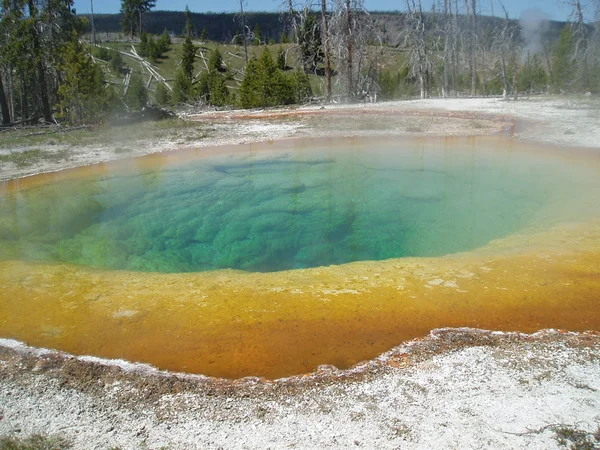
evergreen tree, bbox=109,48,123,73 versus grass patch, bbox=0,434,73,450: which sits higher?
evergreen tree, bbox=109,48,123,73

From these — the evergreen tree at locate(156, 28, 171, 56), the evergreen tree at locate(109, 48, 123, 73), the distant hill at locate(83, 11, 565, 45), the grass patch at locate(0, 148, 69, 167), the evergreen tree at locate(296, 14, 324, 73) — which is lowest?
the grass patch at locate(0, 148, 69, 167)

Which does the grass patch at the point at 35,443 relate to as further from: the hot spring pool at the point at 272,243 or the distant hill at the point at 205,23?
the distant hill at the point at 205,23

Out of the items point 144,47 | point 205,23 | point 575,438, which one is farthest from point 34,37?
point 205,23

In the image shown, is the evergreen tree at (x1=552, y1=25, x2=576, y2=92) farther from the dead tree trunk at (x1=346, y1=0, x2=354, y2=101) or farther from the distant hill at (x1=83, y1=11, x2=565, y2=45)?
the distant hill at (x1=83, y1=11, x2=565, y2=45)

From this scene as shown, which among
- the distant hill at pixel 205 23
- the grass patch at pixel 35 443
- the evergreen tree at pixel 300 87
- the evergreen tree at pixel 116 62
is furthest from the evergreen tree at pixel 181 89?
the distant hill at pixel 205 23

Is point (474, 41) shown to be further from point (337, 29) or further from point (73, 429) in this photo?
point (73, 429)

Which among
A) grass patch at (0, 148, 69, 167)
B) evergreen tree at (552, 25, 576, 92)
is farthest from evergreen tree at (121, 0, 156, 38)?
grass patch at (0, 148, 69, 167)

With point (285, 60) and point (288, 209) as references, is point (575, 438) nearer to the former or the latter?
point (288, 209)
